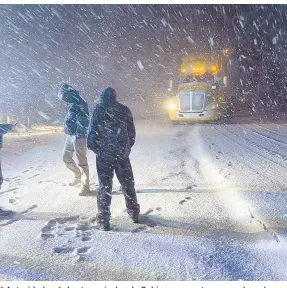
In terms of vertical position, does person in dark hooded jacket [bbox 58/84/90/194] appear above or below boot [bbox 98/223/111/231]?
above

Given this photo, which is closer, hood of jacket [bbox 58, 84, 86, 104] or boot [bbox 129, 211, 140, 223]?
boot [bbox 129, 211, 140, 223]

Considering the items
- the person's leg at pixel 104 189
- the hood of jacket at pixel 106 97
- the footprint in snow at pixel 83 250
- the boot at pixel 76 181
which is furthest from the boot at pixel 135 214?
the boot at pixel 76 181

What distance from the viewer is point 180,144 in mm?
8844

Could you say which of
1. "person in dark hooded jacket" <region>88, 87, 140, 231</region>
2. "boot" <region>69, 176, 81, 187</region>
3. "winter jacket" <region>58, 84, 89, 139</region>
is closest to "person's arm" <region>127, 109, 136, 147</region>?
"person in dark hooded jacket" <region>88, 87, 140, 231</region>

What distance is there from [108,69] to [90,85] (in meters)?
3.83

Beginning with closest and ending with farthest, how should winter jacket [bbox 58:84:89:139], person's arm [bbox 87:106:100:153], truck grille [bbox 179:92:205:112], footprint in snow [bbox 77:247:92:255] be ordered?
footprint in snow [bbox 77:247:92:255], person's arm [bbox 87:106:100:153], winter jacket [bbox 58:84:89:139], truck grille [bbox 179:92:205:112]

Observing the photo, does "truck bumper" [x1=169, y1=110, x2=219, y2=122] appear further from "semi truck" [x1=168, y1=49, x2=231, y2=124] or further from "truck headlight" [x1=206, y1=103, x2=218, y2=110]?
"truck headlight" [x1=206, y1=103, x2=218, y2=110]

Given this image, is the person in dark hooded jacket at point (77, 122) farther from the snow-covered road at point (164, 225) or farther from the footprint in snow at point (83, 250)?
the footprint in snow at point (83, 250)

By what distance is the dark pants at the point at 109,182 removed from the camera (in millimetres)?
3689

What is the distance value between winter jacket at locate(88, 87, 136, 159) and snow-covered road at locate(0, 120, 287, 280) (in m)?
0.95

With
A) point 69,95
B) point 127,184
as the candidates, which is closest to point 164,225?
point 127,184

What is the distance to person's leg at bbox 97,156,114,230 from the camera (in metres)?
3.66

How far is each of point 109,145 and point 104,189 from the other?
552mm

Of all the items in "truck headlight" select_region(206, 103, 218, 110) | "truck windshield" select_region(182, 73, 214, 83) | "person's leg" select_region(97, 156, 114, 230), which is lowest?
"person's leg" select_region(97, 156, 114, 230)
